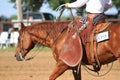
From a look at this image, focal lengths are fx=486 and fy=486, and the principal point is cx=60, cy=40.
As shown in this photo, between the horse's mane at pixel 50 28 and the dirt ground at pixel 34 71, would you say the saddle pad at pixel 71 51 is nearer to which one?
the horse's mane at pixel 50 28

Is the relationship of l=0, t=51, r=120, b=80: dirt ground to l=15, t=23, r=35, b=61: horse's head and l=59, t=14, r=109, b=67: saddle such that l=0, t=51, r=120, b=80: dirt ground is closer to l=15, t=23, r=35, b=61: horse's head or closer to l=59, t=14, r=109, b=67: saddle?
l=15, t=23, r=35, b=61: horse's head

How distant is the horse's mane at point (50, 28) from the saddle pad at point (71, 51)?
460 millimetres

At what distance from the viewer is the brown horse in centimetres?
944

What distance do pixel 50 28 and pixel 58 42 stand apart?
1.63 feet

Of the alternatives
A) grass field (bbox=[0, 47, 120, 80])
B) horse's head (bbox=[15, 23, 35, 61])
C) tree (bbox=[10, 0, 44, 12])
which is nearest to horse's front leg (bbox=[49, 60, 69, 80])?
horse's head (bbox=[15, 23, 35, 61])

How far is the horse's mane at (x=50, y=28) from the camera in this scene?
10.2 metres

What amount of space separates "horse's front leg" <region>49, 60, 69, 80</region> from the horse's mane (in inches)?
30.3

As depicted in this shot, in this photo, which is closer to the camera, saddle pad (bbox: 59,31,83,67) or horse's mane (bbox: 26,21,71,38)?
saddle pad (bbox: 59,31,83,67)

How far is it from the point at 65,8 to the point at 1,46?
52.1 ft

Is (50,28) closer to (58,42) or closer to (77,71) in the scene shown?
(58,42)

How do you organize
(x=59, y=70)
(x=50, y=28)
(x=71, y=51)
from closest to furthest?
(x=59, y=70) < (x=71, y=51) < (x=50, y=28)

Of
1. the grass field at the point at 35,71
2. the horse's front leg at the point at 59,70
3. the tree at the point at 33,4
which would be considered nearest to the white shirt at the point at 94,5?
the horse's front leg at the point at 59,70

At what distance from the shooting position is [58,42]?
32.7 feet

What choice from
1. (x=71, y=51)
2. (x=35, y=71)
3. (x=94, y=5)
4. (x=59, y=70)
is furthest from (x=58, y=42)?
(x=35, y=71)
